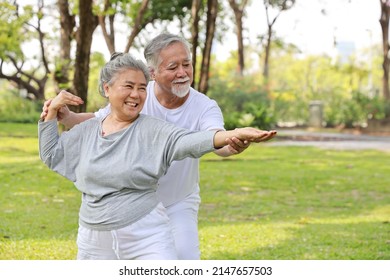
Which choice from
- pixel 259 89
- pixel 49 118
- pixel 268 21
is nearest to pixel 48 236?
pixel 49 118

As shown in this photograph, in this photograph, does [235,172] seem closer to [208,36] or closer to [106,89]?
[208,36]

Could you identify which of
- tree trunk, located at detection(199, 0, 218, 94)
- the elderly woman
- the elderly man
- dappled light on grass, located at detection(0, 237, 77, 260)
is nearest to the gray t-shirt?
the elderly woman

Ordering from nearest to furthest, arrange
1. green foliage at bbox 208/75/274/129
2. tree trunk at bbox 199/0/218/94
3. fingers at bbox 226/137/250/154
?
fingers at bbox 226/137/250/154, tree trunk at bbox 199/0/218/94, green foliage at bbox 208/75/274/129

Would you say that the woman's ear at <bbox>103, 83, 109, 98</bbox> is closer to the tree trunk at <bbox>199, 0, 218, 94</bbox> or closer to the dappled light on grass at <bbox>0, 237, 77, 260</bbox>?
the dappled light on grass at <bbox>0, 237, 77, 260</bbox>

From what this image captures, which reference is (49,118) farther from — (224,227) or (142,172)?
(224,227)

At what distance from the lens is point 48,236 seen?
7.02 m

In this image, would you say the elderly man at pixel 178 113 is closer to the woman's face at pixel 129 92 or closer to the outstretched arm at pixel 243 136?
the woman's face at pixel 129 92

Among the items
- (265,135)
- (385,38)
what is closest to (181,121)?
(265,135)

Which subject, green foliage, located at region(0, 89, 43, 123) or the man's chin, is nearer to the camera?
the man's chin

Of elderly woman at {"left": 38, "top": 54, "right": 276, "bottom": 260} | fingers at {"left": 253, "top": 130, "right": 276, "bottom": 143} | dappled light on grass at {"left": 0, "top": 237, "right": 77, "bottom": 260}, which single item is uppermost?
fingers at {"left": 253, "top": 130, "right": 276, "bottom": 143}

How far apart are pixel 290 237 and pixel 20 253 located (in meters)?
2.51

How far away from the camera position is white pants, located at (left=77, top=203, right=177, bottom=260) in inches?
116

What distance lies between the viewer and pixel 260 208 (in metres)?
9.18

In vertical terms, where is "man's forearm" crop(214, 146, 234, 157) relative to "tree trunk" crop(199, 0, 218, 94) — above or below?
below
